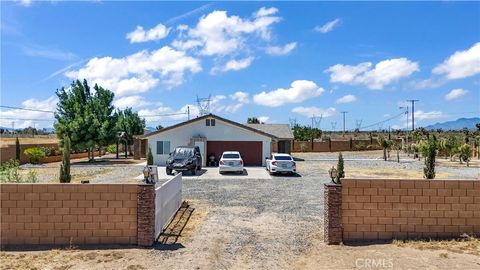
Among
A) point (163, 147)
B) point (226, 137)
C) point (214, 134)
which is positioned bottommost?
point (163, 147)

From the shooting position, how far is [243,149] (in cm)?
3139

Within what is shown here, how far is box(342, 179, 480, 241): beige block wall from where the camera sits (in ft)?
31.8

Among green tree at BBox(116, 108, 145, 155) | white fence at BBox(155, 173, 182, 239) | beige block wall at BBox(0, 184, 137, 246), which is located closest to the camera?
beige block wall at BBox(0, 184, 137, 246)

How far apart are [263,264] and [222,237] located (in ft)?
6.95

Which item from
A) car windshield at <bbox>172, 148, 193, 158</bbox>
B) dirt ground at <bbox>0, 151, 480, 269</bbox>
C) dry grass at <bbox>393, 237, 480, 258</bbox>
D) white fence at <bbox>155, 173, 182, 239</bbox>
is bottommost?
dirt ground at <bbox>0, 151, 480, 269</bbox>

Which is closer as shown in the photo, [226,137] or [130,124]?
[226,137]

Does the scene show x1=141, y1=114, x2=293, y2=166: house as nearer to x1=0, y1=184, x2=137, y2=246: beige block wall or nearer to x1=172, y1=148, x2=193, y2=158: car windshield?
x1=172, y1=148, x2=193, y2=158: car windshield

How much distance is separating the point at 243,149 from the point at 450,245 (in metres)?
22.7

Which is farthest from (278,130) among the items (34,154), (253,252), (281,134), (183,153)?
(253,252)

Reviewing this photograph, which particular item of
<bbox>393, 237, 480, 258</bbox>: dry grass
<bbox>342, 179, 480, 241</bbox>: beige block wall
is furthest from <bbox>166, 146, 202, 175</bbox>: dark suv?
<bbox>393, 237, 480, 258</bbox>: dry grass

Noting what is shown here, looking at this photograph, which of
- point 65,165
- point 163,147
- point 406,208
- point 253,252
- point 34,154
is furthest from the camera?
point 34,154

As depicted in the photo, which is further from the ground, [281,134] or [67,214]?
[281,134]

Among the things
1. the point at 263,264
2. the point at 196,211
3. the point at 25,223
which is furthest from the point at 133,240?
the point at 196,211

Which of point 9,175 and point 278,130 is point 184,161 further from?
point 278,130
